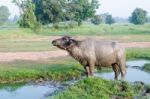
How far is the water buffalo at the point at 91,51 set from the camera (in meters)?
13.6

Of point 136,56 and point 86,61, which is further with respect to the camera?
point 136,56

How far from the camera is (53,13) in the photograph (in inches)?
2621

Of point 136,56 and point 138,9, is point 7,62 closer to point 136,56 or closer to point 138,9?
point 136,56

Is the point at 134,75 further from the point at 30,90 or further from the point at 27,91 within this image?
the point at 27,91

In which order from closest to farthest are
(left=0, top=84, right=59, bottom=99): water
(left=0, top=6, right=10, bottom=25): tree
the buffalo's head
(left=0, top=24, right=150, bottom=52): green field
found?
(left=0, top=84, right=59, bottom=99): water
the buffalo's head
(left=0, top=24, right=150, bottom=52): green field
(left=0, top=6, right=10, bottom=25): tree

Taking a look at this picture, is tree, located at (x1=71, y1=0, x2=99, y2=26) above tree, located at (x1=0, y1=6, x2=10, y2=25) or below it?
above

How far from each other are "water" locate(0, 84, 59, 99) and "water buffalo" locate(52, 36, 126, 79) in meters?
1.54

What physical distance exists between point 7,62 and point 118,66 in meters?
7.58

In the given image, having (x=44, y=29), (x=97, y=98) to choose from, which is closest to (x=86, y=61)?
(x=97, y=98)

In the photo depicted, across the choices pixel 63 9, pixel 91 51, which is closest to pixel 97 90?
pixel 91 51

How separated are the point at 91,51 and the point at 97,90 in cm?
244

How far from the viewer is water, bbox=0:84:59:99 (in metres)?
12.5

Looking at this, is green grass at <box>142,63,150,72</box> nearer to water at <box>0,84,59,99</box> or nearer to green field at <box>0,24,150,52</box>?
water at <box>0,84,59,99</box>

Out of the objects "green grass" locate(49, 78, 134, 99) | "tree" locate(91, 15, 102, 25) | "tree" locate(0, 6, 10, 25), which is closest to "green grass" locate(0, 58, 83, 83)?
"green grass" locate(49, 78, 134, 99)
